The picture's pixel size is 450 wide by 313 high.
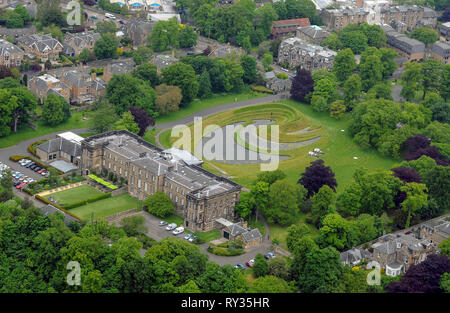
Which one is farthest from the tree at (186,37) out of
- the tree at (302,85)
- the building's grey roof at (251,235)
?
the building's grey roof at (251,235)

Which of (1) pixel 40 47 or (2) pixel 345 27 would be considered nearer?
(1) pixel 40 47

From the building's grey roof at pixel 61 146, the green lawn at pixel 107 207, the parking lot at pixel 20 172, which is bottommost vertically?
the green lawn at pixel 107 207

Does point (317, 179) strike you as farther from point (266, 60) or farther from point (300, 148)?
point (266, 60)

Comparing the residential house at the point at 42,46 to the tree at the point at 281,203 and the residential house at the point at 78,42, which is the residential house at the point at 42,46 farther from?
the tree at the point at 281,203

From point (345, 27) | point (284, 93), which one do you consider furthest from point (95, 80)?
point (345, 27)
